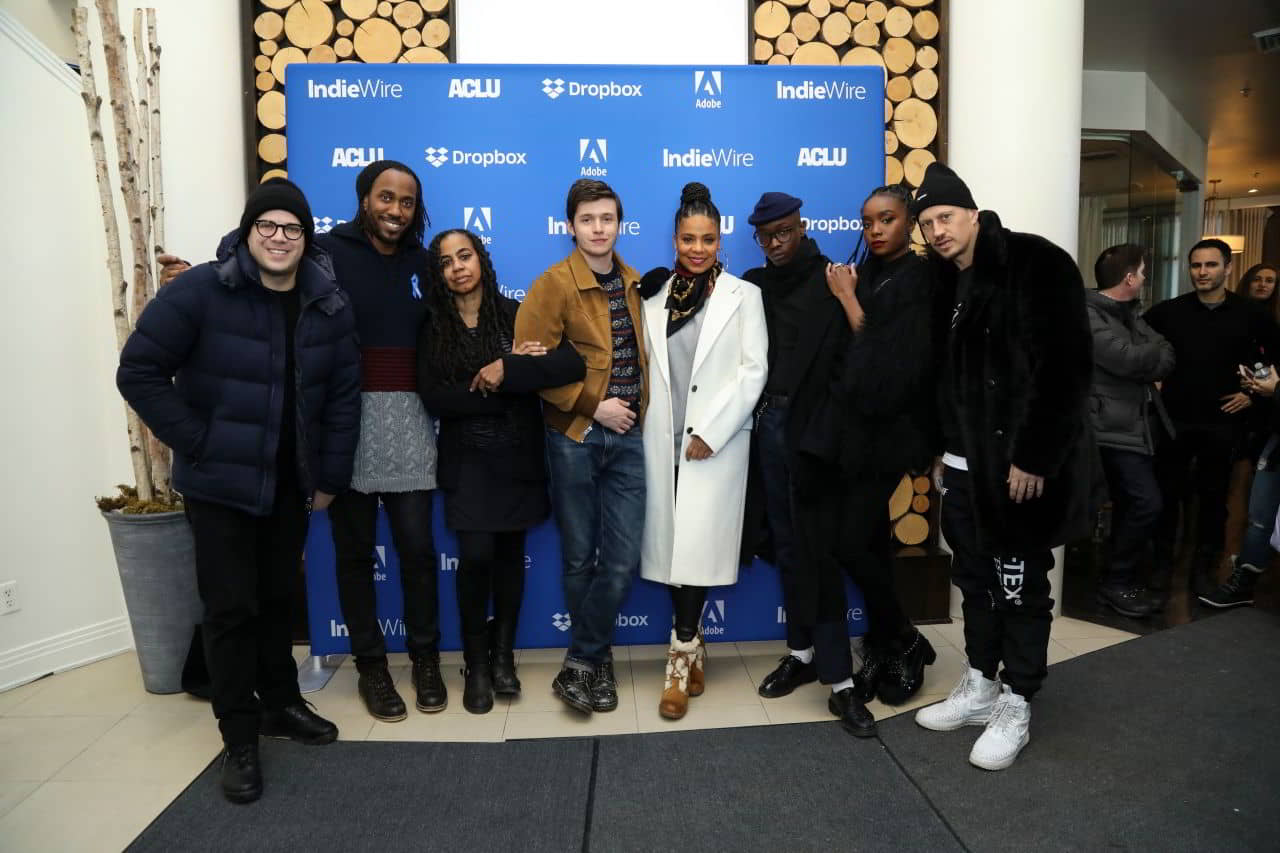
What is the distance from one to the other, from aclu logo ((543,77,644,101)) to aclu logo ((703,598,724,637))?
6.08 feet

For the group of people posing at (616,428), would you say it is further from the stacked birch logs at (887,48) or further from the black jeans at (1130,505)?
the black jeans at (1130,505)

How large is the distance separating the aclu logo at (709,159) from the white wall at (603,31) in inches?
21.2

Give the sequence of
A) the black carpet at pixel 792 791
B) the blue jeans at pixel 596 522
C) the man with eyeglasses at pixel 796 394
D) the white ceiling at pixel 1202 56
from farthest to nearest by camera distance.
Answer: the white ceiling at pixel 1202 56 < the blue jeans at pixel 596 522 < the man with eyeglasses at pixel 796 394 < the black carpet at pixel 792 791

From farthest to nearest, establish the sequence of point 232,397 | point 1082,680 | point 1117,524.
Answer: point 1117,524
point 1082,680
point 232,397

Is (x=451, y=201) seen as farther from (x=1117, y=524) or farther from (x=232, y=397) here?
(x=1117, y=524)

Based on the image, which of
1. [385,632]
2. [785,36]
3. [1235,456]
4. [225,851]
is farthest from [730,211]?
[1235,456]

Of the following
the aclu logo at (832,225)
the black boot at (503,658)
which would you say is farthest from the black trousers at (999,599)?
the black boot at (503,658)

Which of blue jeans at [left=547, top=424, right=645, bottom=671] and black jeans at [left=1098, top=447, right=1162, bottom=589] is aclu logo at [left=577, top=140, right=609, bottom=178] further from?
black jeans at [left=1098, top=447, right=1162, bottom=589]

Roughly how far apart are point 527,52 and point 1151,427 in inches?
125

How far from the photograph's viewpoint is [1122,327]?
360 cm

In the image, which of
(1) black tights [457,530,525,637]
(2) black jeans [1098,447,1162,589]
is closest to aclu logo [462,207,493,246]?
(1) black tights [457,530,525,637]

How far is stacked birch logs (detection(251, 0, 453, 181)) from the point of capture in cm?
329

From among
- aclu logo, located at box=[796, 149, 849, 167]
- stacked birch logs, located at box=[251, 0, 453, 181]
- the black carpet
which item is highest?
stacked birch logs, located at box=[251, 0, 453, 181]

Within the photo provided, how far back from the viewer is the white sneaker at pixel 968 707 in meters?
2.62
